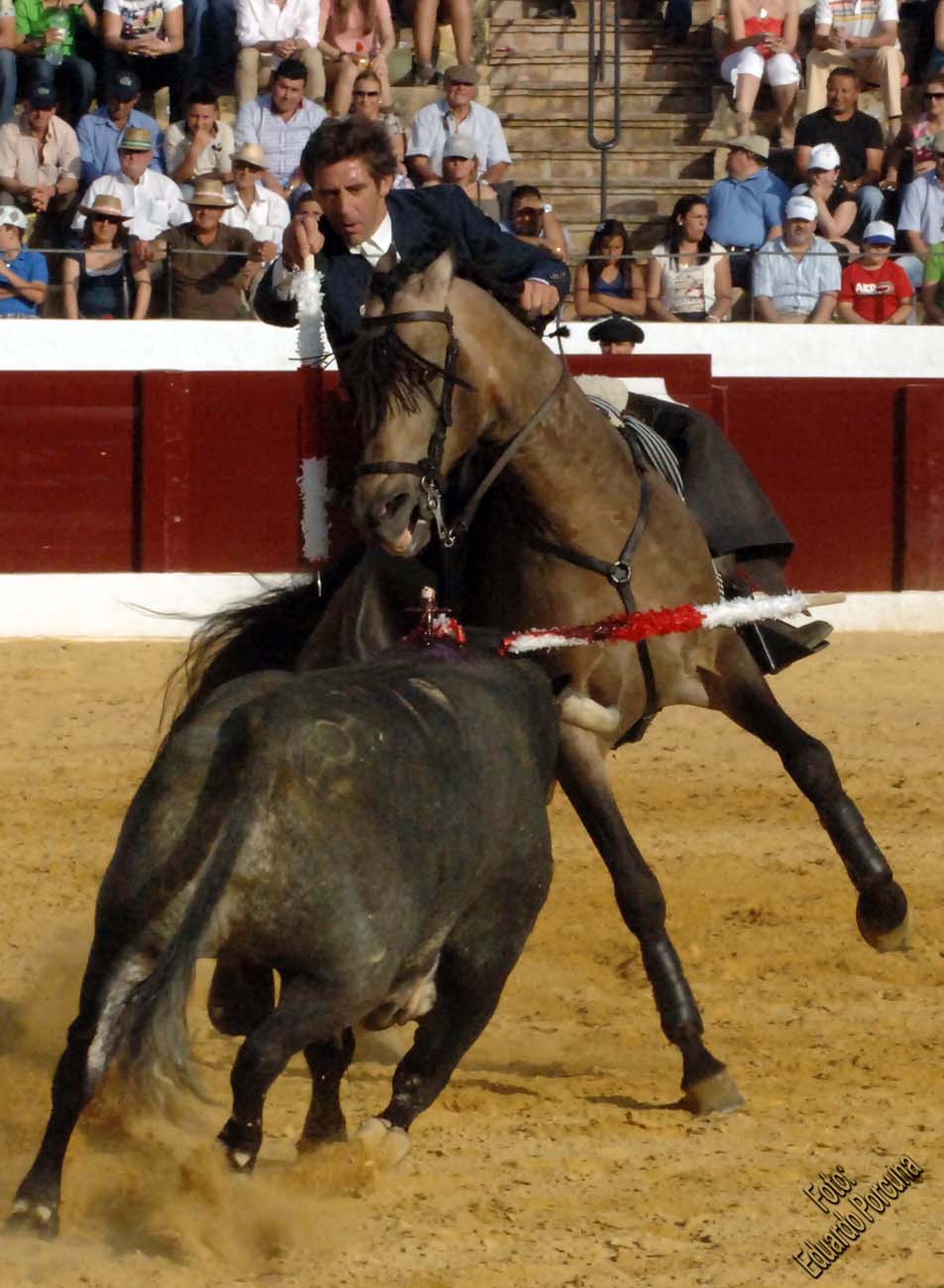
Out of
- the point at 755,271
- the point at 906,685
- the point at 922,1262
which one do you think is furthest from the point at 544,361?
the point at 755,271

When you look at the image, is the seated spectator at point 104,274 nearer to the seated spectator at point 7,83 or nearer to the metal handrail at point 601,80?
the seated spectator at point 7,83

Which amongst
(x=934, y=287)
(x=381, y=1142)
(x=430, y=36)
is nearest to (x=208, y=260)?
(x=430, y=36)

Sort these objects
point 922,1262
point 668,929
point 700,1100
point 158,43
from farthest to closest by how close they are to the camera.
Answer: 1. point 158,43
2. point 668,929
3. point 700,1100
4. point 922,1262

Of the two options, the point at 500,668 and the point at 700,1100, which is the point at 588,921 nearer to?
the point at 700,1100

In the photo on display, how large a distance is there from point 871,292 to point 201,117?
11.5 feet

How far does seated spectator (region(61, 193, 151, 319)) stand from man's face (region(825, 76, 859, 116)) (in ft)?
13.8

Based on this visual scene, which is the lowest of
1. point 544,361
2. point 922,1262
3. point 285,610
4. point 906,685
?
point 906,685

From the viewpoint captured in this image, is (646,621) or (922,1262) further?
(646,621)

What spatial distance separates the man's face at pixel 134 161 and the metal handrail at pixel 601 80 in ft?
9.26

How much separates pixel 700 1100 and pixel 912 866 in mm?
2189

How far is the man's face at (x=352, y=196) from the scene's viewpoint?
4.57 meters

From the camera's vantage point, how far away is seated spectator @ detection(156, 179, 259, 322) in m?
9.98

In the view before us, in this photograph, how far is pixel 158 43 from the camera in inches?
463

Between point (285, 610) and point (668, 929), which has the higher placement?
point (285, 610)
